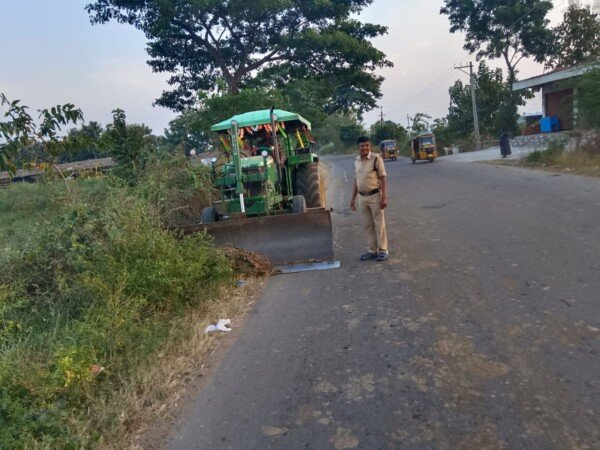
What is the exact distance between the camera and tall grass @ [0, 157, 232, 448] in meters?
3.56

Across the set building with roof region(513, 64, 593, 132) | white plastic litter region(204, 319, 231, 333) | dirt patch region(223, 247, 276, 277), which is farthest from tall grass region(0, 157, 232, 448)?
building with roof region(513, 64, 593, 132)

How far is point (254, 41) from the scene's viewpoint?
23531 millimetres

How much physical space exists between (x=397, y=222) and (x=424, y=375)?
686 centimetres

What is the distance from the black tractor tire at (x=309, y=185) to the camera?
10.6 meters

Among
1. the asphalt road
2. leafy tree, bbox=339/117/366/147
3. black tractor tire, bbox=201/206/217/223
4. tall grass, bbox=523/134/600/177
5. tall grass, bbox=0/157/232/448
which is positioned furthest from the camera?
leafy tree, bbox=339/117/366/147

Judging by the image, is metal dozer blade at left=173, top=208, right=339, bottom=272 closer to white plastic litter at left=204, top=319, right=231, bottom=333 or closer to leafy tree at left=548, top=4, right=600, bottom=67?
white plastic litter at left=204, top=319, right=231, bottom=333

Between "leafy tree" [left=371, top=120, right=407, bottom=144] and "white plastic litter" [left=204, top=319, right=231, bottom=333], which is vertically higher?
"leafy tree" [left=371, top=120, right=407, bottom=144]

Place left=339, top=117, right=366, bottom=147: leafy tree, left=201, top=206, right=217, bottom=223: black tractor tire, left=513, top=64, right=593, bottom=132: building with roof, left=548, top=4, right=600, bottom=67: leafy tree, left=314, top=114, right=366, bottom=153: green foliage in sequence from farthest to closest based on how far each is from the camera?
1. left=314, top=114, right=366, bottom=153: green foliage
2. left=339, top=117, right=366, bottom=147: leafy tree
3. left=548, top=4, right=600, bottom=67: leafy tree
4. left=513, top=64, right=593, bottom=132: building with roof
5. left=201, top=206, right=217, bottom=223: black tractor tire

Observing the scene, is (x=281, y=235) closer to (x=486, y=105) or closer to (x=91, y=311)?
(x=91, y=311)

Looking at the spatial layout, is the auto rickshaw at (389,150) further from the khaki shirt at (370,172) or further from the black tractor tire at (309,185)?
the khaki shirt at (370,172)

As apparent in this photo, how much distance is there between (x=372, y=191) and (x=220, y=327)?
326 centimetres

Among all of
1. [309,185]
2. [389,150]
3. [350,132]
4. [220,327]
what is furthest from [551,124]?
[350,132]

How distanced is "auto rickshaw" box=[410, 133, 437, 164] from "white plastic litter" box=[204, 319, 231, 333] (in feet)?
97.6

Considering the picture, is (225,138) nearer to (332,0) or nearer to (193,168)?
(193,168)
